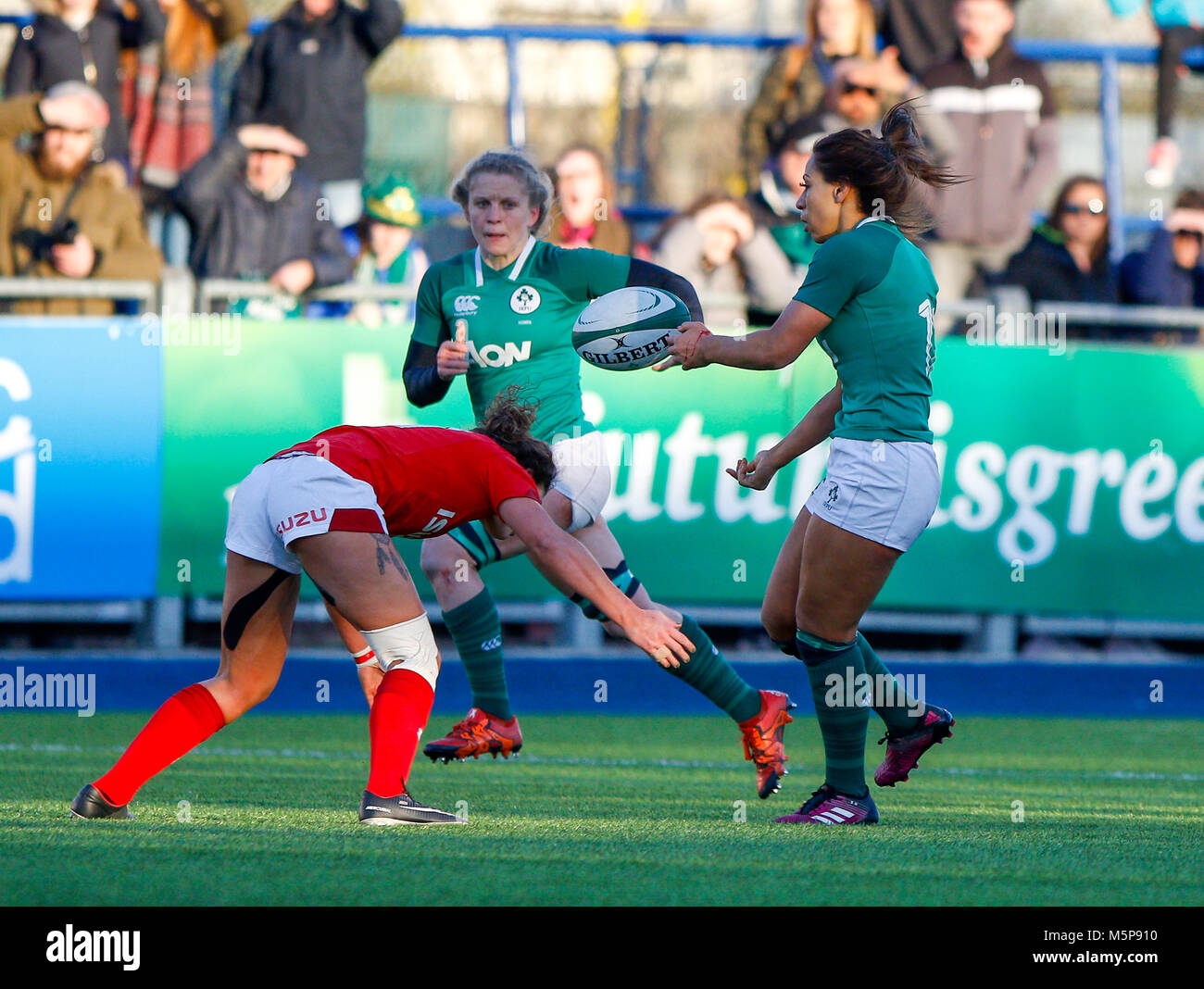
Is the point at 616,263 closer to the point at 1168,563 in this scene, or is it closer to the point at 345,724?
the point at 345,724

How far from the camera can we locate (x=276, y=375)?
9.74 metres

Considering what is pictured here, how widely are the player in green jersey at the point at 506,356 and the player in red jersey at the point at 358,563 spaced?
1391mm

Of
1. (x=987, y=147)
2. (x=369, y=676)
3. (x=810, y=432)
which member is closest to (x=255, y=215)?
(x=987, y=147)

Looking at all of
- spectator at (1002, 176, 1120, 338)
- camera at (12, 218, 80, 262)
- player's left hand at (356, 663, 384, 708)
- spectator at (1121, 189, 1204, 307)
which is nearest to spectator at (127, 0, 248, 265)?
camera at (12, 218, 80, 262)

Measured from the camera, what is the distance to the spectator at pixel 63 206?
10180 mm

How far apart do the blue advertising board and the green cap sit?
6.18 ft

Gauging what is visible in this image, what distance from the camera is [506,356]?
6.95m

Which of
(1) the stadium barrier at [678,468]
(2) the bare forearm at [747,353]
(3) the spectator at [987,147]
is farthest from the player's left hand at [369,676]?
(3) the spectator at [987,147]

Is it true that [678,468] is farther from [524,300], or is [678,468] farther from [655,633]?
[655,633]

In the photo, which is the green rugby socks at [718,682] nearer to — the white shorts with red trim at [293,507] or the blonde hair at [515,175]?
the white shorts with red trim at [293,507]

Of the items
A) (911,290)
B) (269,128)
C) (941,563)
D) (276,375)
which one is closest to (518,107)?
(269,128)

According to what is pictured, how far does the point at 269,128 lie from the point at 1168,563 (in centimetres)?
588

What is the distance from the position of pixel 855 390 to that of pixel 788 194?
5.53m

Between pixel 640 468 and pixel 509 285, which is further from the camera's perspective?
pixel 640 468
